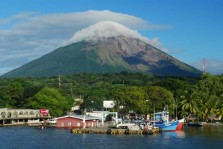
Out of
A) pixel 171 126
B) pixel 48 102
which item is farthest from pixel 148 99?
pixel 171 126

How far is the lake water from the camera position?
52.2 metres

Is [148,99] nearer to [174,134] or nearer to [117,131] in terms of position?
[174,134]

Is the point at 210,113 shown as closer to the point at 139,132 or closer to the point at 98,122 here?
the point at 98,122

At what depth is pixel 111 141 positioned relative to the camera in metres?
57.1

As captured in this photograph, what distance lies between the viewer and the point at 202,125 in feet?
280

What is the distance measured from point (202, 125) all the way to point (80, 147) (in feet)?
131

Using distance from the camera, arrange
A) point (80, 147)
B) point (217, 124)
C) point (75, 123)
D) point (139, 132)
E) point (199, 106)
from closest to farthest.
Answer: point (80, 147) → point (139, 132) → point (75, 123) → point (217, 124) → point (199, 106)

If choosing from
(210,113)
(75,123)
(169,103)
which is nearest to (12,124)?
(75,123)

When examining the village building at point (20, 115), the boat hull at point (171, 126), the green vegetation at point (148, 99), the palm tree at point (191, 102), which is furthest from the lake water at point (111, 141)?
the palm tree at point (191, 102)

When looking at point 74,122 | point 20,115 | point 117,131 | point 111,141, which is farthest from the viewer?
point 20,115

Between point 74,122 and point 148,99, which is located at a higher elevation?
point 148,99

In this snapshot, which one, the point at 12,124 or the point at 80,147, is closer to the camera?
the point at 80,147

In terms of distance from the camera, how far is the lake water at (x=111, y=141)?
52219 mm

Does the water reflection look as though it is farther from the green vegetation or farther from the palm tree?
the palm tree
